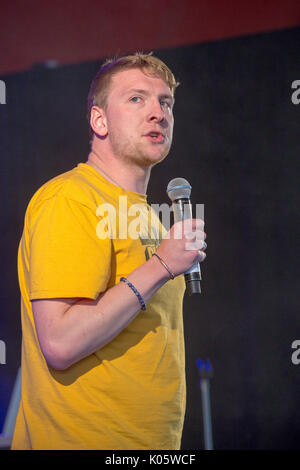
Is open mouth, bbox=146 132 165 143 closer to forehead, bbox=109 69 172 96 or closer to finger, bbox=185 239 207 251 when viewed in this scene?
forehead, bbox=109 69 172 96

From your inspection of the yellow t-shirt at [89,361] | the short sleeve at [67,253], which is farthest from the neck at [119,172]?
the short sleeve at [67,253]

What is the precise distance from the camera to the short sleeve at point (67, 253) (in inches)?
38.7

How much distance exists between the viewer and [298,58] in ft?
8.45

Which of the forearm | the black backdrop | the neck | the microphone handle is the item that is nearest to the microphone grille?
the microphone handle

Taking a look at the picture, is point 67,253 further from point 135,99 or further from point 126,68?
point 126,68

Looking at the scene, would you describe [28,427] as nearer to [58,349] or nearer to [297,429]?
[58,349]

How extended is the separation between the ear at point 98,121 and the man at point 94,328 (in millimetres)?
161

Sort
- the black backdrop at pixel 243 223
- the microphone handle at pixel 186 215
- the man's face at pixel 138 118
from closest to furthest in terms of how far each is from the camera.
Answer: the microphone handle at pixel 186 215 → the man's face at pixel 138 118 → the black backdrop at pixel 243 223

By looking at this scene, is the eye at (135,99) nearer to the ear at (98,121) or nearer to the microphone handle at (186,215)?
the ear at (98,121)

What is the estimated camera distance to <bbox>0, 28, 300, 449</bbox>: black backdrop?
2.61m

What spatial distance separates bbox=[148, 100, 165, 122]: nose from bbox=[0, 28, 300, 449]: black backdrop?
1.48 meters

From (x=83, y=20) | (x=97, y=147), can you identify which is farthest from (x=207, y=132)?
(x=97, y=147)

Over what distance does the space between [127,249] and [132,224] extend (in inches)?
3.3

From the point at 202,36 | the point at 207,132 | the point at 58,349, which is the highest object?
the point at 202,36
